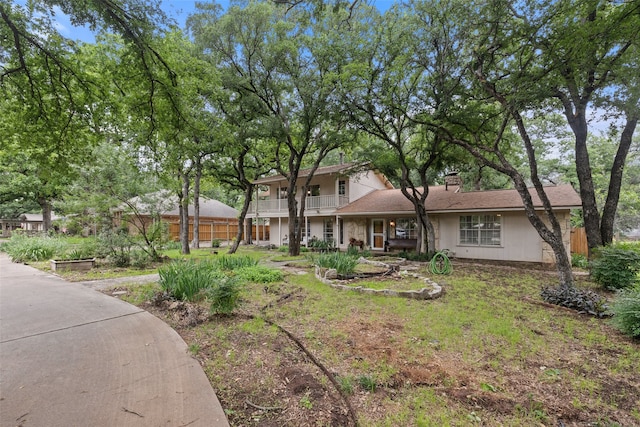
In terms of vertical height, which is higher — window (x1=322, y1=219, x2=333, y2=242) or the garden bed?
window (x1=322, y1=219, x2=333, y2=242)

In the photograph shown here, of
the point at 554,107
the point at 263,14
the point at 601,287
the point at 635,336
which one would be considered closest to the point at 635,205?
the point at 554,107

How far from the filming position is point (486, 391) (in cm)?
296

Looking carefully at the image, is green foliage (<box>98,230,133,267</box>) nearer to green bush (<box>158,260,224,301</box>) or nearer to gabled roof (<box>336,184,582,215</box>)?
green bush (<box>158,260,224,301</box>)

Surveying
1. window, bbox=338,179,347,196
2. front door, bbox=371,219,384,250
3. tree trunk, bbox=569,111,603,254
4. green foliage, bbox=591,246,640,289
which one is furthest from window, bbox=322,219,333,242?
green foliage, bbox=591,246,640,289

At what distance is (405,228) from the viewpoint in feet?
52.9

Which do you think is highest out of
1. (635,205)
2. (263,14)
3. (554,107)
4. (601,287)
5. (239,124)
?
(263,14)

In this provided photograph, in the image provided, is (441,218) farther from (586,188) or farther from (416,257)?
(586,188)

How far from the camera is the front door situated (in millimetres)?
16812

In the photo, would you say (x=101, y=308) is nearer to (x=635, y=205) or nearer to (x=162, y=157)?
(x=162, y=157)

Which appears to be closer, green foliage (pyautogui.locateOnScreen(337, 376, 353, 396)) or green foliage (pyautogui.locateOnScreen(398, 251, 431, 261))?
green foliage (pyautogui.locateOnScreen(337, 376, 353, 396))

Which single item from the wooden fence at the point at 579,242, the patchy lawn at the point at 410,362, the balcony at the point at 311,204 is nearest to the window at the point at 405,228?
the balcony at the point at 311,204

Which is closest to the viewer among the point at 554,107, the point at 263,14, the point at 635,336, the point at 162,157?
the point at 635,336

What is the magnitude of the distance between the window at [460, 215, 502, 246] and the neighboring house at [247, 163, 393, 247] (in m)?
6.24

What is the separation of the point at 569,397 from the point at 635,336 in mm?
2773
